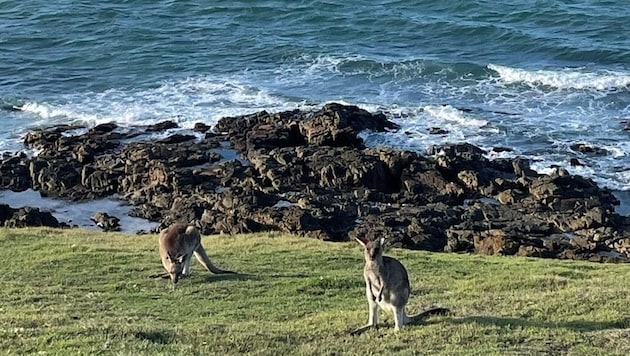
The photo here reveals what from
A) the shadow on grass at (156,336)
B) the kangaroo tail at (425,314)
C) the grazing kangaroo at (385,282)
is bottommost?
the kangaroo tail at (425,314)

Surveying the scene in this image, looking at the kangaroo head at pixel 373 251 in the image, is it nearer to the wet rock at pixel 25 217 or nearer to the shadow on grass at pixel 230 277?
the shadow on grass at pixel 230 277

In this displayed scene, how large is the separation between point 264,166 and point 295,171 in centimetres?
152

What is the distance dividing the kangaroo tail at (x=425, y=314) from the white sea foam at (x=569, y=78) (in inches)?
1577

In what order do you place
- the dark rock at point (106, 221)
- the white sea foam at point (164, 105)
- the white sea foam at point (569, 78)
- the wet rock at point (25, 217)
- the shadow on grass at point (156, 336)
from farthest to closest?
the white sea foam at point (569, 78) < the white sea foam at point (164, 105) < the dark rock at point (106, 221) < the wet rock at point (25, 217) < the shadow on grass at point (156, 336)

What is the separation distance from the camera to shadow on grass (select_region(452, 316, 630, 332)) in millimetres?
16422

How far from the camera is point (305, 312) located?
19.2m

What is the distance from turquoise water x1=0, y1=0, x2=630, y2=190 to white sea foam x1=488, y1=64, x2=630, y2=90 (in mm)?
115

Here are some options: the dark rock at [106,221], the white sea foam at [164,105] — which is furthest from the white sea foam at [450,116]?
the dark rock at [106,221]

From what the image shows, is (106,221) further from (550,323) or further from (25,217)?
(550,323)

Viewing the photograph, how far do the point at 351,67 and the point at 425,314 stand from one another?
45.2 m

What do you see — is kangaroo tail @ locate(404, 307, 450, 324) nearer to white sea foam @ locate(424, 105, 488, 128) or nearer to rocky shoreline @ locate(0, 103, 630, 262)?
rocky shoreline @ locate(0, 103, 630, 262)

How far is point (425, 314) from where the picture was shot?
55.6ft

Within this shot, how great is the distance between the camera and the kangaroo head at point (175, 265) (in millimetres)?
21172

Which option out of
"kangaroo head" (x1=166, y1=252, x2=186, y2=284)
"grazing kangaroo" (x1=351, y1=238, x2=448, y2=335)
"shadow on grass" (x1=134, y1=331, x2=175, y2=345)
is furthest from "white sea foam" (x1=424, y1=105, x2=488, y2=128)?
"shadow on grass" (x1=134, y1=331, x2=175, y2=345)
